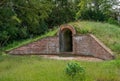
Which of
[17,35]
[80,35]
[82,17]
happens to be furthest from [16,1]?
[82,17]

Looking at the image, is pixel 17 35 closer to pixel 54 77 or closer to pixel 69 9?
pixel 69 9

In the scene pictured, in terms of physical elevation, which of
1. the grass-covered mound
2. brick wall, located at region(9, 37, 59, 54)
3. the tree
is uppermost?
the tree

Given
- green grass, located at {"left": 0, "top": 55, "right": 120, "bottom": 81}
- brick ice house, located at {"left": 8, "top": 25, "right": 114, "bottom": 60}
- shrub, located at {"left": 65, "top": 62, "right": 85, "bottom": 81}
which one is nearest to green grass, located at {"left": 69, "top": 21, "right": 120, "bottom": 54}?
brick ice house, located at {"left": 8, "top": 25, "right": 114, "bottom": 60}

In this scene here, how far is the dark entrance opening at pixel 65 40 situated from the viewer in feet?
65.8

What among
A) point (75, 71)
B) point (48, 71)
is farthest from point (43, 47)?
point (75, 71)

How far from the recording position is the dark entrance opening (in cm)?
2005

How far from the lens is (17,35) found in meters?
26.9

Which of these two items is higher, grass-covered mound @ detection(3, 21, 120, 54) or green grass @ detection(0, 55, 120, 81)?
grass-covered mound @ detection(3, 21, 120, 54)

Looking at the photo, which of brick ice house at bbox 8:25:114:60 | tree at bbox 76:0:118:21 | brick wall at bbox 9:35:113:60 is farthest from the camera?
tree at bbox 76:0:118:21

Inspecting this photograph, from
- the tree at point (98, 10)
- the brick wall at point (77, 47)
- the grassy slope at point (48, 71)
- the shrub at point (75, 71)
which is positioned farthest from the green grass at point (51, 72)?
the tree at point (98, 10)

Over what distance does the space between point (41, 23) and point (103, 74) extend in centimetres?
1731

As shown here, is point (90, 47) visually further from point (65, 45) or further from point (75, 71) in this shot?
point (75, 71)

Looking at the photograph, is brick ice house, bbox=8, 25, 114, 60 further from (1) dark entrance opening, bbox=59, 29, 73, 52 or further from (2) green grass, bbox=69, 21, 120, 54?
(2) green grass, bbox=69, 21, 120, 54

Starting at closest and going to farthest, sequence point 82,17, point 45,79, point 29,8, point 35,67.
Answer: point 45,79 < point 35,67 < point 29,8 < point 82,17
